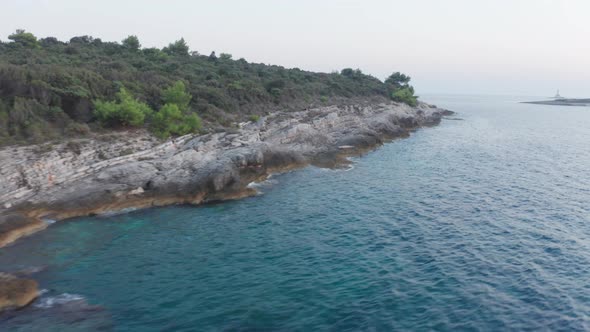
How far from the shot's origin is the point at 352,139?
63.3 meters

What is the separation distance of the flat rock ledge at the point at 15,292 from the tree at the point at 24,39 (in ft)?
203

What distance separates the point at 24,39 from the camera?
2675 inches

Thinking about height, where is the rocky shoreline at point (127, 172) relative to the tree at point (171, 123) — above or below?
below

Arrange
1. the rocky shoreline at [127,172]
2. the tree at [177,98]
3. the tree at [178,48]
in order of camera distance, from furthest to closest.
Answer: the tree at [178,48] → the tree at [177,98] → the rocky shoreline at [127,172]

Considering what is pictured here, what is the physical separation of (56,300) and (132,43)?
262ft

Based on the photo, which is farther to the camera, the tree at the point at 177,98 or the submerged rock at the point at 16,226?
the tree at the point at 177,98

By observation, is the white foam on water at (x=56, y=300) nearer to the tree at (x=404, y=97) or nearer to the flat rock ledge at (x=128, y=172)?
the flat rock ledge at (x=128, y=172)

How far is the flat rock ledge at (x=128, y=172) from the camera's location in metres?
30.2

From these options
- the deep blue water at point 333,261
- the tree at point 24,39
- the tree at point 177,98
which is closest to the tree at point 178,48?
the tree at point 24,39

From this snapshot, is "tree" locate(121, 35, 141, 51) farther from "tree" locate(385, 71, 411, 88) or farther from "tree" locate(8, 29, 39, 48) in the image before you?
"tree" locate(385, 71, 411, 88)

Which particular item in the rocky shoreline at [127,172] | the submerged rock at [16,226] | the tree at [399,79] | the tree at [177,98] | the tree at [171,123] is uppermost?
the tree at [399,79]

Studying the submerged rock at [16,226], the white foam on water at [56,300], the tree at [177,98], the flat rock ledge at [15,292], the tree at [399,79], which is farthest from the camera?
the tree at [399,79]

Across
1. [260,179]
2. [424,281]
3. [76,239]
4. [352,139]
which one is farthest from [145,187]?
[352,139]

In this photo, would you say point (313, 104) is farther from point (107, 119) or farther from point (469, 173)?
point (107, 119)
